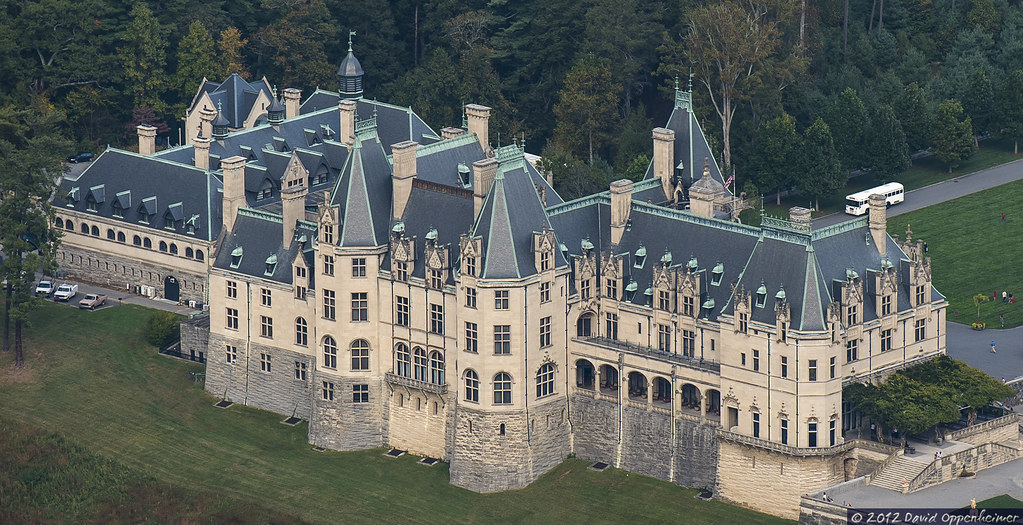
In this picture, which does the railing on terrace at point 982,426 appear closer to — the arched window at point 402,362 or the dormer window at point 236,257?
the arched window at point 402,362

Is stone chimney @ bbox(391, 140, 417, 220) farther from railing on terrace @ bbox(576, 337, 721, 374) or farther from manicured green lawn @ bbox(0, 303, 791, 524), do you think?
manicured green lawn @ bbox(0, 303, 791, 524)

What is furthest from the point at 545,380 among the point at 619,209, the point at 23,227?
the point at 23,227

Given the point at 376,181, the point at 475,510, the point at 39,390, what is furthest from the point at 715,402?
the point at 39,390

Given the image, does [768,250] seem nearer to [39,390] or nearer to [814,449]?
[814,449]

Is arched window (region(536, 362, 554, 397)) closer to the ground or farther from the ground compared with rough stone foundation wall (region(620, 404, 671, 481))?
farther from the ground

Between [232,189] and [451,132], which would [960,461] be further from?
[232,189]

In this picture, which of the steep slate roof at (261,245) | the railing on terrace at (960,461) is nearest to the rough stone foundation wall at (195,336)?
the steep slate roof at (261,245)

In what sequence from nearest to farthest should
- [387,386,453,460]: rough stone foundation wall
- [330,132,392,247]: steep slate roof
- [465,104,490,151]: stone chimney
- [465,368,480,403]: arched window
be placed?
[465,368,480,403]: arched window → [330,132,392,247]: steep slate roof → [387,386,453,460]: rough stone foundation wall → [465,104,490,151]: stone chimney

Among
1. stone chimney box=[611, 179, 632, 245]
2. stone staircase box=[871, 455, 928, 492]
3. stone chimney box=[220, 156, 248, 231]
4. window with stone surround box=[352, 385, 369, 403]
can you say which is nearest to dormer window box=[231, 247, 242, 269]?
stone chimney box=[220, 156, 248, 231]
